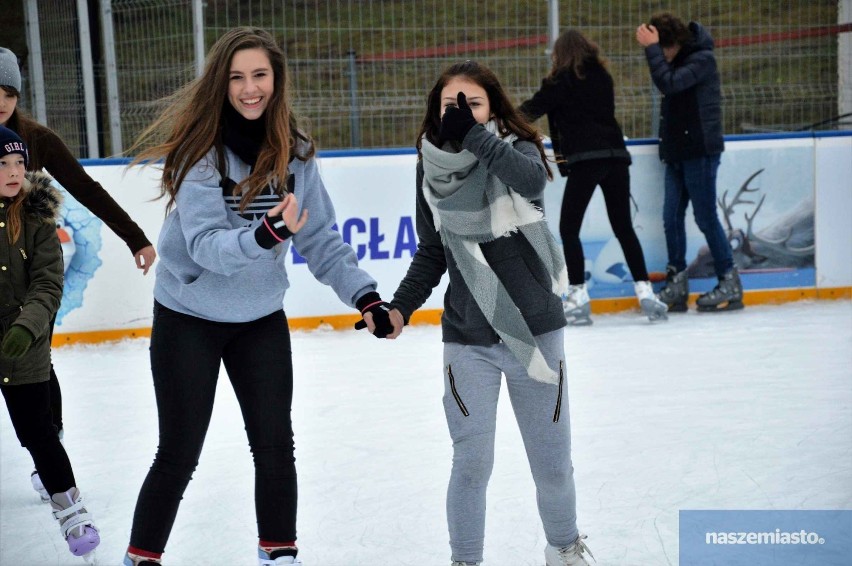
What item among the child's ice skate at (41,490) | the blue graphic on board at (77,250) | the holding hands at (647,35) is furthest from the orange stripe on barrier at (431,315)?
the child's ice skate at (41,490)

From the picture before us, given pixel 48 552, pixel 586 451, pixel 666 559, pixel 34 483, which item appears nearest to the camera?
pixel 666 559

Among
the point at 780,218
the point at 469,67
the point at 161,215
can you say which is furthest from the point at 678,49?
the point at 469,67

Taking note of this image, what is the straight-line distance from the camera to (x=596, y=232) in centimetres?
659

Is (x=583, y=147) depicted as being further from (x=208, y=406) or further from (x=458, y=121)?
(x=208, y=406)

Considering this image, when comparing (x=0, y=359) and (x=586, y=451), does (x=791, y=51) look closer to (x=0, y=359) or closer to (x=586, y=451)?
(x=586, y=451)

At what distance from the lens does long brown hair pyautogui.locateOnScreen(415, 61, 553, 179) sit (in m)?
2.43

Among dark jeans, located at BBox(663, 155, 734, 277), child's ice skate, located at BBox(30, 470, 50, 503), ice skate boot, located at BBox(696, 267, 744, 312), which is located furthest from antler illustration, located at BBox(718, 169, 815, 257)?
child's ice skate, located at BBox(30, 470, 50, 503)

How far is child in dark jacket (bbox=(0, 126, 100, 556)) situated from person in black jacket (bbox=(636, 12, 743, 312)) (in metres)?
4.20

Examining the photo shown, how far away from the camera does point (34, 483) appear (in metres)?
3.33

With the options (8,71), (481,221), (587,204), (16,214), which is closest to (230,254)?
(481,221)

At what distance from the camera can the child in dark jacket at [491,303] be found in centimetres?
236

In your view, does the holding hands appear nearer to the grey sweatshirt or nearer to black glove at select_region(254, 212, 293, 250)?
the grey sweatshirt

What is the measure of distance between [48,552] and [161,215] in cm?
337

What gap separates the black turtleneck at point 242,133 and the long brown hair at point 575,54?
3.97m
